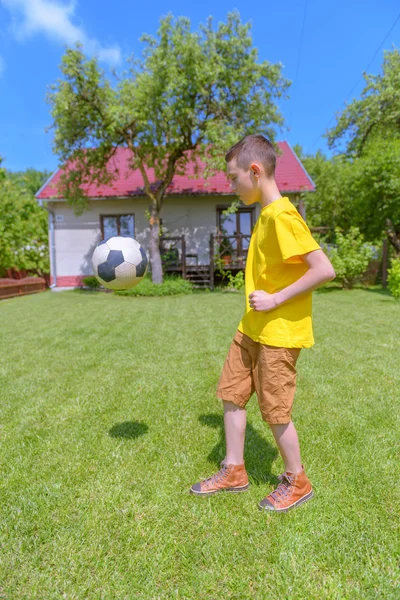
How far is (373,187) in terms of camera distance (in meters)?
14.4

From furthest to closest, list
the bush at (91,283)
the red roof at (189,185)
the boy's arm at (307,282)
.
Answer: the bush at (91,283)
the red roof at (189,185)
the boy's arm at (307,282)

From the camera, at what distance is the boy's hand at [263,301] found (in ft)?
6.46

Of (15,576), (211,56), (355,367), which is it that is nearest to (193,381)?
(355,367)

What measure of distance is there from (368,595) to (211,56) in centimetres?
1406

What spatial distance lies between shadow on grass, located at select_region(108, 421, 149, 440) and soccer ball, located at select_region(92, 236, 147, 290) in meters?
1.13

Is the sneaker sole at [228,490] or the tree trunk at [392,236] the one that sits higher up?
the tree trunk at [392,236]

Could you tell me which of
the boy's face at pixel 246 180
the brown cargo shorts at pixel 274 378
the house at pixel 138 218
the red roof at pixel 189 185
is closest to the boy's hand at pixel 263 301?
the brown cargo shorts at pixel 274 378

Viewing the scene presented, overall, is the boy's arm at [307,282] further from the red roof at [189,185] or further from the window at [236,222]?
the window at [236,222]

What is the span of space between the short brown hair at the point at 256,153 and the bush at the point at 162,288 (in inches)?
455

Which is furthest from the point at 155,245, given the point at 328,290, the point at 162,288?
the point at 328,290

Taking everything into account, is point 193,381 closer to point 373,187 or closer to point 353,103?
point 373,187

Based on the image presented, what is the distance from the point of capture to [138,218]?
17.4 meters

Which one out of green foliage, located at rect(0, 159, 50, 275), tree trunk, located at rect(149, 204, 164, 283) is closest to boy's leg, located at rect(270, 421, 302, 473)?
tree trunk, located at rect(149, 204, 164, 283)

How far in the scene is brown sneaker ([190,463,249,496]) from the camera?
7.41ft
